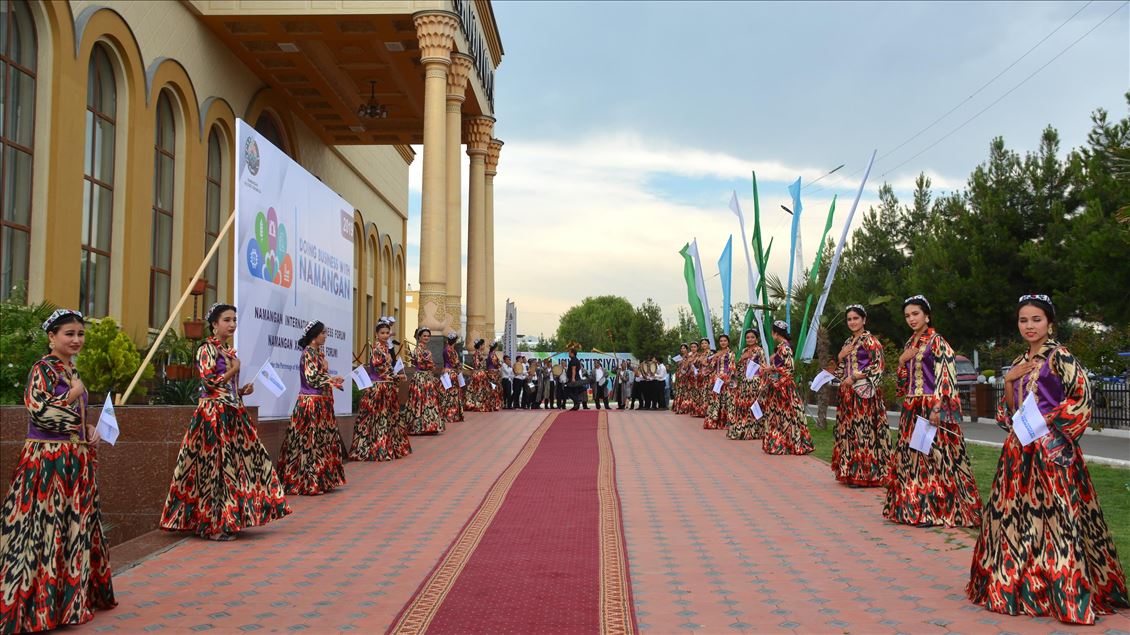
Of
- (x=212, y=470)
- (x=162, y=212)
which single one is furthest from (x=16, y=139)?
(x=212, y=470)

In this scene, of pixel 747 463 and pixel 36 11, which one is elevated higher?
pixel 36 11

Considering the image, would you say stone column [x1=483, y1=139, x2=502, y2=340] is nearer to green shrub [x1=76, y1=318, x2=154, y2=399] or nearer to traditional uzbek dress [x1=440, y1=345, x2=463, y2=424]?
traditional uzbek dress [x1=440, y1=345, x2=463, y2=424]

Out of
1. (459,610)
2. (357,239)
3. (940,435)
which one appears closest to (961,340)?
(357,239)

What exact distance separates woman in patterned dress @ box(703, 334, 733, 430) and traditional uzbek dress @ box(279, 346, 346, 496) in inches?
317

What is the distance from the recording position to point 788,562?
645 centimetres

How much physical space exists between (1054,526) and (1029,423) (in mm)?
530

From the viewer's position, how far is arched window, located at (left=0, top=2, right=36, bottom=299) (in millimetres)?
13312

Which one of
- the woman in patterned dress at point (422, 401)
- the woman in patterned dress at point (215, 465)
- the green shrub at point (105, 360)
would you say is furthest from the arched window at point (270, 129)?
the woman in patterned dress at point (215, 465)

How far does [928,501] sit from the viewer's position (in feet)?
24.9

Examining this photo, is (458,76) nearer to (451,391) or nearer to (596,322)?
(451,391)

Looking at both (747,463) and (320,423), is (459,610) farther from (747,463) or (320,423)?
(747,463)

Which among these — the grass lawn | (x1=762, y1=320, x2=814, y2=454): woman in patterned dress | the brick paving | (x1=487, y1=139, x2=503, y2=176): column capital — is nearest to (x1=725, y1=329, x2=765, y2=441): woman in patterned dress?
the grass lawn

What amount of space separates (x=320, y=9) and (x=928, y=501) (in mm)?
16281

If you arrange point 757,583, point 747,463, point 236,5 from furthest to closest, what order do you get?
point 236,5 → point 747,463 → point 757,583
